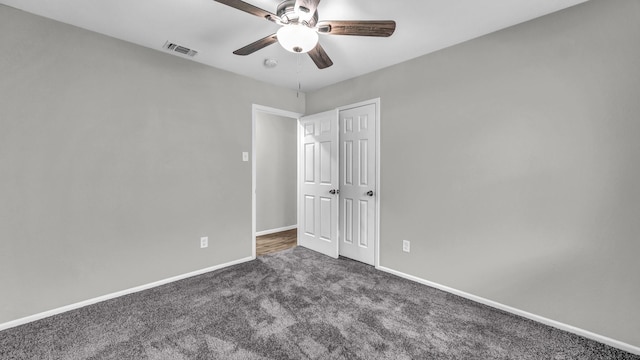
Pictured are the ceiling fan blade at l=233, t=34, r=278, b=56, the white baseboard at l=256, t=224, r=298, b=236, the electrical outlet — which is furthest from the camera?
the white baseboard at l=256, t=224, r=298, b=236

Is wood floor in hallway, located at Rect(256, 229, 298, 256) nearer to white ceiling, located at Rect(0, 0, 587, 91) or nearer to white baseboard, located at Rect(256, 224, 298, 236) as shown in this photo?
white baseboard, located at Rect(256, 224, 298, 236)

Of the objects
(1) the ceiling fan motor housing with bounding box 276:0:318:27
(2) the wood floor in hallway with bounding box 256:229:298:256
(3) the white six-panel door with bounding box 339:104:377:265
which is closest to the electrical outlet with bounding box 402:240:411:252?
(3) the white six-panel door with bounding box 339:104:377:265

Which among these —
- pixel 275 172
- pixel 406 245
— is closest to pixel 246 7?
pixel 406 245

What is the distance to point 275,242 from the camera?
4289mm

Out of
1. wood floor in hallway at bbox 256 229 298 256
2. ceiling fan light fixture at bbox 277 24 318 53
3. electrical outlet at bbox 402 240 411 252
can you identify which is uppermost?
ceiling fan light fixture at bbox 277 24 318 53

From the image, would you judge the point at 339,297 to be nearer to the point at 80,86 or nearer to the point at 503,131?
the point at 503,131

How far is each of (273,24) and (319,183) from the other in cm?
212

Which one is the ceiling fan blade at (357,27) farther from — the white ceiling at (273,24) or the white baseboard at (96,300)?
the white baseboard at (96,300)

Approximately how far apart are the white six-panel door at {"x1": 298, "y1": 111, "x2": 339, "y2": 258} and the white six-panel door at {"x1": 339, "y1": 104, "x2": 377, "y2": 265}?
0.38 ft

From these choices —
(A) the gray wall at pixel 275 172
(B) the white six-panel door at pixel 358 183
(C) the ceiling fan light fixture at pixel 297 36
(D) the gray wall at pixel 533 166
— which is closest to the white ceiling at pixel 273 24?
(D) the gray wall at pixel 533 166

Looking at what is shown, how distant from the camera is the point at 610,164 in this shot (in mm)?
1792

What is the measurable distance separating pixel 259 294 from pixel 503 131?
266 cm

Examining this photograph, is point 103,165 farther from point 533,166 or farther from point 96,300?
point 533,166

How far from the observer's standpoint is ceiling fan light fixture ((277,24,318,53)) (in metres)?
1.62
